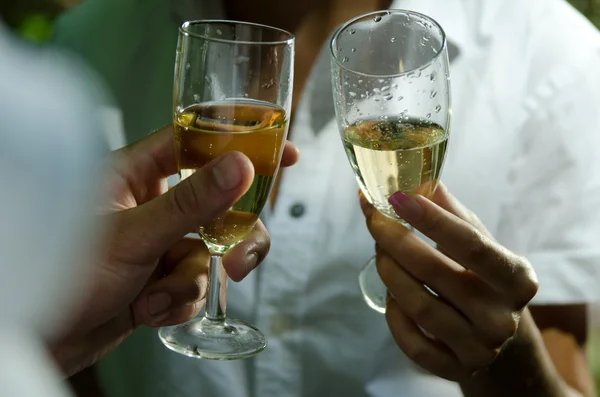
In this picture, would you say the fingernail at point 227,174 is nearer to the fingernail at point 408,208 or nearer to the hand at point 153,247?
the hand at point 153,247

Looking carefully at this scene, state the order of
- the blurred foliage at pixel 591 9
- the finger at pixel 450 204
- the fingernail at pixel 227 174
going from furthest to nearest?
the blurred foliage at pixel 591 9
the finger at pixel 450 204
the fingernail at pixel 227 174

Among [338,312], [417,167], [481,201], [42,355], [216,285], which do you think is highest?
[42,355]

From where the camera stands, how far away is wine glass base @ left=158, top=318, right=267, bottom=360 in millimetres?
642

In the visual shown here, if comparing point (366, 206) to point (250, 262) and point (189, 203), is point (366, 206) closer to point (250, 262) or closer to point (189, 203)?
point (250, 262)

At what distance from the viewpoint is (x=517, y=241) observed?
107cm

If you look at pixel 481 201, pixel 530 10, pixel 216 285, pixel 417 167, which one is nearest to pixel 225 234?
pixel 216 285

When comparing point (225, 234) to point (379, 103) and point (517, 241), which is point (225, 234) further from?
point (517, 241)

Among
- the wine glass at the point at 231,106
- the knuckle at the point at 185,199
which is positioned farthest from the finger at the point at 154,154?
the knuckle at the point at 185,199

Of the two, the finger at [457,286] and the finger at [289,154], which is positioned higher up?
the finger at [289,154]

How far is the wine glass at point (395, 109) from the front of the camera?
0.65 m

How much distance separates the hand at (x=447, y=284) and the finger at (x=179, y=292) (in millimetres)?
180

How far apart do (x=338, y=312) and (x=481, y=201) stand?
278 mm

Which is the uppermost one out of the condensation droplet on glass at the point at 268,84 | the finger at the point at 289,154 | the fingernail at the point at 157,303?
the condensation droplet on glass at the point at 268,84

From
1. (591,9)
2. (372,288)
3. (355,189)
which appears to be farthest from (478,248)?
(591,9)
